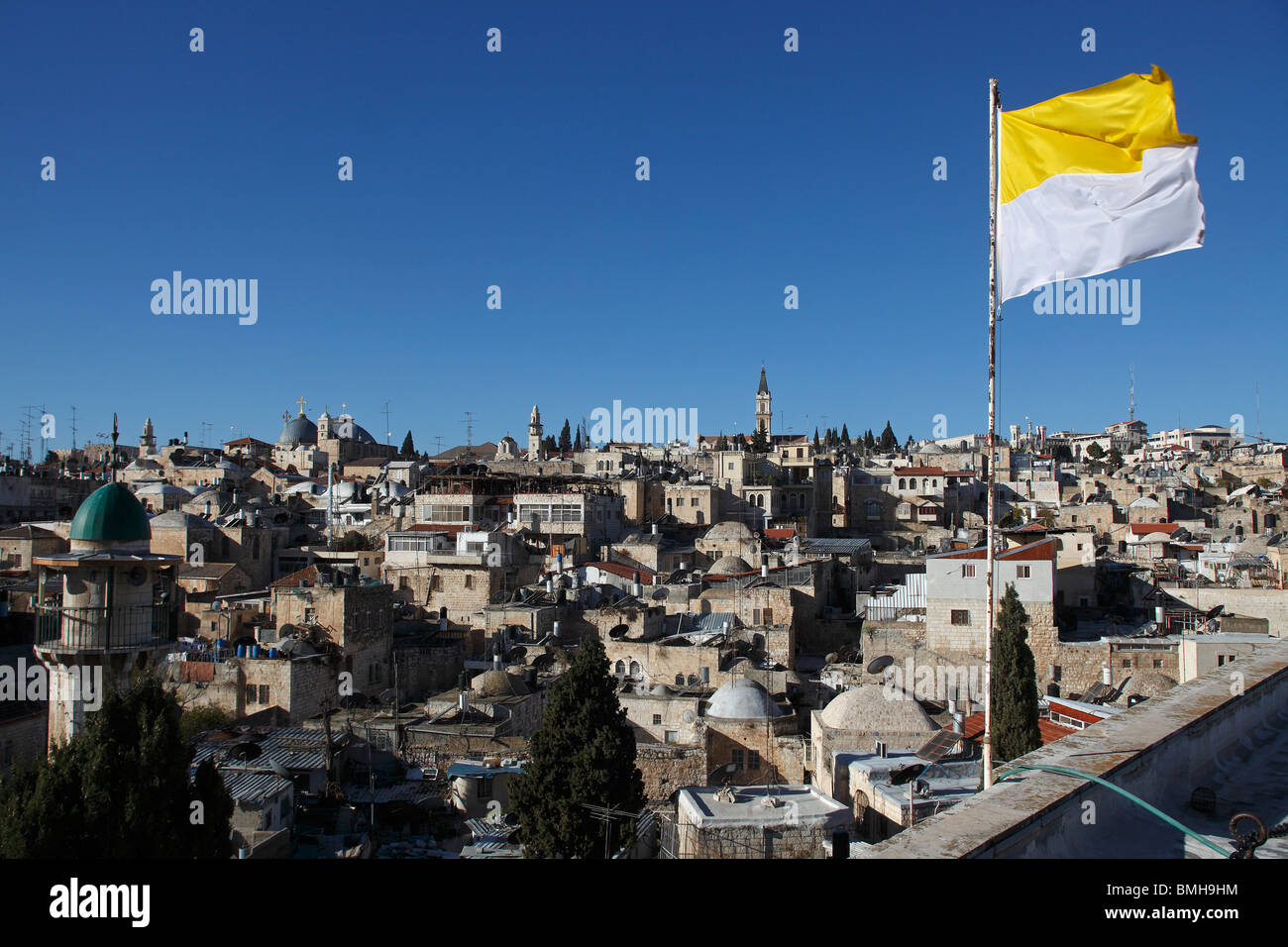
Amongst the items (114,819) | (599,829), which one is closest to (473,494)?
(599,829)

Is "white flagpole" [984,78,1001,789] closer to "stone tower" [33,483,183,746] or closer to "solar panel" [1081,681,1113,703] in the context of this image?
"stone tower" [33,483,183,746]

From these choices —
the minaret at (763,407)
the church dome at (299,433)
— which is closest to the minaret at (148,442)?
the church dome at (299,433)

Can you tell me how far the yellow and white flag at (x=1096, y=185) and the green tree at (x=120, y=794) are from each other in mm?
10742

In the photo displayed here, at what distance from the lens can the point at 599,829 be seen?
15078mm

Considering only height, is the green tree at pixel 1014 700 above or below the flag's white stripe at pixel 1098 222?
below

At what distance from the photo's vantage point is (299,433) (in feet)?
291

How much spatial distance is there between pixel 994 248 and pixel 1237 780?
4566 millimetres

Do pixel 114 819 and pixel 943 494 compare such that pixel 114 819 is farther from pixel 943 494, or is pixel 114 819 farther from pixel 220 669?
pixel 943 494

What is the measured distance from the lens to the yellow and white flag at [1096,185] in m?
7.27

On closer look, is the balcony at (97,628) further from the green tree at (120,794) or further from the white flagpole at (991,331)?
the white flagpole at (991,331)

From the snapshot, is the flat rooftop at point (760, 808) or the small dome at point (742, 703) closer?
the flat rooftop at point (760, 808)

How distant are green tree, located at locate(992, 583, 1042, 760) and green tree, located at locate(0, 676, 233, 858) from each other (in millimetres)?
13157

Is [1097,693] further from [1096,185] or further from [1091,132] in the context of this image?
[1091,132]

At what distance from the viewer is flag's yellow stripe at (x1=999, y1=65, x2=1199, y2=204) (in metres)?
7.33
